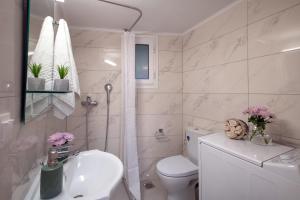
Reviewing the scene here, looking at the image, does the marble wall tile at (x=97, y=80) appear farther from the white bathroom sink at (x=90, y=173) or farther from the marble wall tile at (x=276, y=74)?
the marble wall tile at (x=276, y=74)

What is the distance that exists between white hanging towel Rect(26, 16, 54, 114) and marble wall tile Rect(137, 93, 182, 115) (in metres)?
1.43

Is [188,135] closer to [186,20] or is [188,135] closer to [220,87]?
[220,87]

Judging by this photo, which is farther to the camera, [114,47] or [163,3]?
[114,47]

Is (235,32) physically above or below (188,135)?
above

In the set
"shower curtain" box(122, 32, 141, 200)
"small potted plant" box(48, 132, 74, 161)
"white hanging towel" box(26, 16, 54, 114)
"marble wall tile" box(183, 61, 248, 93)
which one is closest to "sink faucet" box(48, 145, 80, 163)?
"small potted plant" box(48, 132, 74, 161)

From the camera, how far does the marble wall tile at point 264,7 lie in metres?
1.21

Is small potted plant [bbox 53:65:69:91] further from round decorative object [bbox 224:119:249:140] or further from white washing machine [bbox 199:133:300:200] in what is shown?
round decorative object [bbox 224:119:249:140]

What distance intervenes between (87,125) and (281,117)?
214 cm

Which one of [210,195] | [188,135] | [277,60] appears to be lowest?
[210,195]

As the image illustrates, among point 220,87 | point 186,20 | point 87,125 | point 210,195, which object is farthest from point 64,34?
point 210,195

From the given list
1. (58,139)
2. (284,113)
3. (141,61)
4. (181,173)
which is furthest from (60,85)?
(284,113)

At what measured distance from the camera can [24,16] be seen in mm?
706

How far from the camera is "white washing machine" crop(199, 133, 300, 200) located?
0.83m

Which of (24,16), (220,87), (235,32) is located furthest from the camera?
(220,87)
